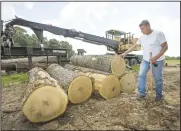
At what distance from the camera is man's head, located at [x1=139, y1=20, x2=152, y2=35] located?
4.13 metres

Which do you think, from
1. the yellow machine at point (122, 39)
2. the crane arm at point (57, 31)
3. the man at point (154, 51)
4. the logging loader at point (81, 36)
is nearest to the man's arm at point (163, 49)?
the man at point (154, 51)

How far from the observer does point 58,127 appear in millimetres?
3371

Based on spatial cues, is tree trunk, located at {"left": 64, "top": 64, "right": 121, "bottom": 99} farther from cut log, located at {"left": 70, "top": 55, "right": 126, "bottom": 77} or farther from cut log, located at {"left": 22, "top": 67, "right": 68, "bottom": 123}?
cut log, located at {"left": 22, "top": 67, "right": 68, "bottom": 123}

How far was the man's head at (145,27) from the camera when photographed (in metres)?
4.13

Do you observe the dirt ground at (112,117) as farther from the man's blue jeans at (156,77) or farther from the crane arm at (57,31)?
the crane arm at (57,31)

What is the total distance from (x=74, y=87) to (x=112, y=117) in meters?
1.23

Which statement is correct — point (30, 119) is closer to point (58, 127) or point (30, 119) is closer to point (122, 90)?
point (58, 127)

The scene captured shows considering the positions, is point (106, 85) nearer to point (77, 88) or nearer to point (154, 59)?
point (77, 88)

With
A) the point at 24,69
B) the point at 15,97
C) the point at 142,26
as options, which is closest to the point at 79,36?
the point at 24,69

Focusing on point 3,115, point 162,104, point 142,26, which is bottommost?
point 3,115

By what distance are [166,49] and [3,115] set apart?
3691 millimetres

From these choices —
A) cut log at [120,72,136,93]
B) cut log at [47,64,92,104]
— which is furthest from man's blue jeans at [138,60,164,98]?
cut log at [47,64,92,104]

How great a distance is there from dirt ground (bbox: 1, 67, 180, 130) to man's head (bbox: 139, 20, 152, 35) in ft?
4.82

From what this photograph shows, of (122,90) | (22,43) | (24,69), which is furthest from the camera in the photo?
(22,43)
